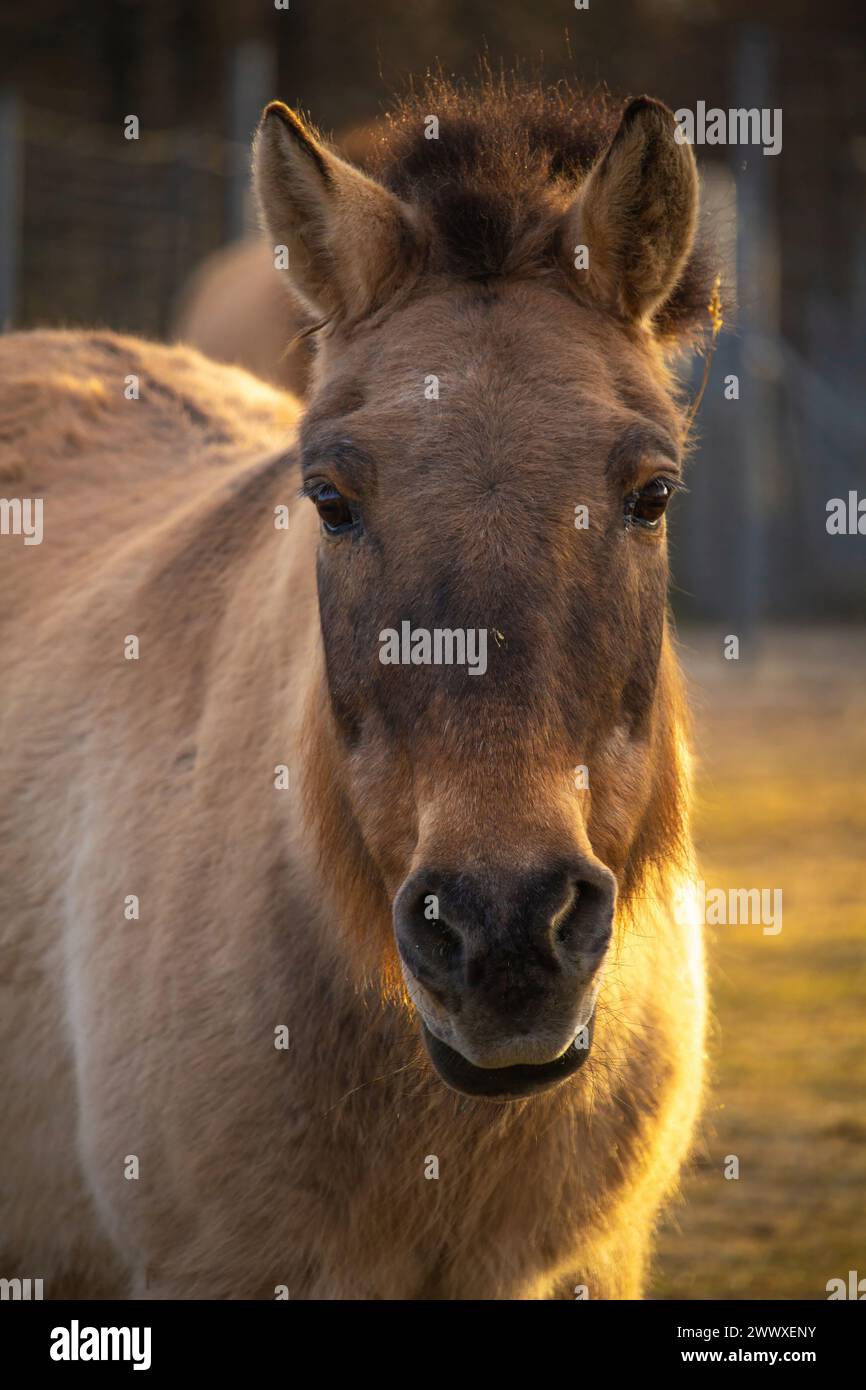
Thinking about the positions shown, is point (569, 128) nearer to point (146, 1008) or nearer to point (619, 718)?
point (619, 718)

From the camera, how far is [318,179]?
329 cm

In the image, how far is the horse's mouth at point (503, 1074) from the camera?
2.69 m

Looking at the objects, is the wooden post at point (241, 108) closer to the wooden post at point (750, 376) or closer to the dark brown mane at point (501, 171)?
the wooden post at point (750, 376)

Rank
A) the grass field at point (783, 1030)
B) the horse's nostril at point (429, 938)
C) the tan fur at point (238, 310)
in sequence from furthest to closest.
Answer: the tan fur at point (238, 310), the grass field at point (783, 1030), the horse's nostril at point (429, 938)

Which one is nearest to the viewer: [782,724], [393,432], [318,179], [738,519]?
[393,432]

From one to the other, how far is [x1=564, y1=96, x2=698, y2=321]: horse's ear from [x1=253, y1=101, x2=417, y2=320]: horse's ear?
388 mm

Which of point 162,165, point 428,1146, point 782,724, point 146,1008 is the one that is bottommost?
point 428,1146

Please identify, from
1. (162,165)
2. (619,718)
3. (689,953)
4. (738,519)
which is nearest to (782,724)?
(738,519)

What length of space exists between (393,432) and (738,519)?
45.7ft

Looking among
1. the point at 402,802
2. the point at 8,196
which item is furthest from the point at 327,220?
the point at 8,196

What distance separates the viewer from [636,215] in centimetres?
332

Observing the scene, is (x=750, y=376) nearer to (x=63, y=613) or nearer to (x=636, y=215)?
(x=63, y=613)

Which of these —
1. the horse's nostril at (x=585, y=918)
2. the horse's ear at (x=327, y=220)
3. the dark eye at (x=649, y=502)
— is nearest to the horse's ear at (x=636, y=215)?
the horse's ear at (x=327, y=220)

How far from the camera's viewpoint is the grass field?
16.6 ft
